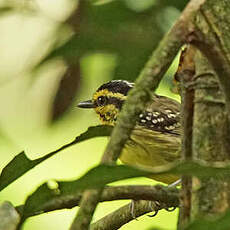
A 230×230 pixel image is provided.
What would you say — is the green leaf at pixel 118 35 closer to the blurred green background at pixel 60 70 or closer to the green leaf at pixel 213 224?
the blurred green background at pixel 60 70

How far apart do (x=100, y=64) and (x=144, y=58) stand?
3.58 feet

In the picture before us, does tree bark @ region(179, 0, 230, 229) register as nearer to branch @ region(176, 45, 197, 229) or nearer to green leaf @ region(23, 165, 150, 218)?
branch @ region(176, 45, 197, 229)

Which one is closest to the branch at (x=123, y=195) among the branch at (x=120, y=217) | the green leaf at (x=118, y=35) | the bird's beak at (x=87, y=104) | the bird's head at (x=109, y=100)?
the green leaf at (x=118, y=35)

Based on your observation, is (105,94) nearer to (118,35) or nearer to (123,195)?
(118,35)

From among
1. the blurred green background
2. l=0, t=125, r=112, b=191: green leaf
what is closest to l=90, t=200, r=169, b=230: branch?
the blurred green background

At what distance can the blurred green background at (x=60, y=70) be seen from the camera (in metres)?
1.76

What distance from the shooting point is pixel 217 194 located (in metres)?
1.12

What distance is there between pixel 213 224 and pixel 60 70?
2.29 meters

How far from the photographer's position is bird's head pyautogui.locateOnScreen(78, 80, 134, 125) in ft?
13.9

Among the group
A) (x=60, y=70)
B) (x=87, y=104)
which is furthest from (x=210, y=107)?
(x=87, y=104)

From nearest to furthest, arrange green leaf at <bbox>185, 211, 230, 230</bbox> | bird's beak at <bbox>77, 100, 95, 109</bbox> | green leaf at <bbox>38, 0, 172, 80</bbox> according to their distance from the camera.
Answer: green leaf at <bbox>185, 211, 230, 230</bbox>
green leaf at <bbox>38, 0, 172, 80</bbox>
bird's beak at <bbox>77, 100, 95, 109</bbox>

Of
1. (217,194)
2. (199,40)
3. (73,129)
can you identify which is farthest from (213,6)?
(73,129)

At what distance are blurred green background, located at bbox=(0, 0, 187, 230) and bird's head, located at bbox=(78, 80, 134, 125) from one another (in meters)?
0.08

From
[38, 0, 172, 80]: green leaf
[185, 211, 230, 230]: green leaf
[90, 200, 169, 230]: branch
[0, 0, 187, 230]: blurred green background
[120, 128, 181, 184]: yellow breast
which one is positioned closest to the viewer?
[185, 211, 230, 230]: green leaf
